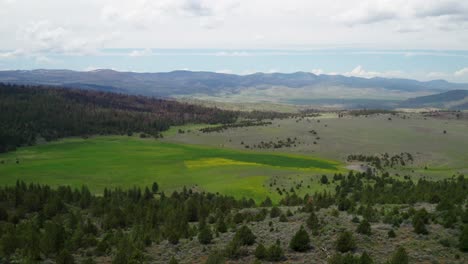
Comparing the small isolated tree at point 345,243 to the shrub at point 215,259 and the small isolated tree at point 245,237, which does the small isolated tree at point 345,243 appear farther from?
the shrub at point 215,259

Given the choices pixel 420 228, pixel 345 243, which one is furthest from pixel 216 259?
pixel 420 228

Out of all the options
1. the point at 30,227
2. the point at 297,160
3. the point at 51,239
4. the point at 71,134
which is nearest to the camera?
the point at 51,239

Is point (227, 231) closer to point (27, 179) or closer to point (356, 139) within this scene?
point (27, 179)

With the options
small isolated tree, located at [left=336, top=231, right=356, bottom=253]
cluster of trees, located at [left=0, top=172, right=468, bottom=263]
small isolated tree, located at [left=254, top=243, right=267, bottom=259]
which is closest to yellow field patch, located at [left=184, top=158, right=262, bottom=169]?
cluster of trees, located at [left=0, top=172, right=468, bottom=263]

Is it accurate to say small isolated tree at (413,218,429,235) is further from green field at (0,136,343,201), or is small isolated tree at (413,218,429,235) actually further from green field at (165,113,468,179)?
green field at (165,113,468,179)

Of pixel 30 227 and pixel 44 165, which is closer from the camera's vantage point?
pixel 30 227

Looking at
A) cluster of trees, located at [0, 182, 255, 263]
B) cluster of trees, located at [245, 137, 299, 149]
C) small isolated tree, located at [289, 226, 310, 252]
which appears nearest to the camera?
small isolated tree, located at [289, 226, 310, 252]

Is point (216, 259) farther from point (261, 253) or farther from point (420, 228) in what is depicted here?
point (420, 228)

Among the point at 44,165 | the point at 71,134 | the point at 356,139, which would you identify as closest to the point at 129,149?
the point at 44,165

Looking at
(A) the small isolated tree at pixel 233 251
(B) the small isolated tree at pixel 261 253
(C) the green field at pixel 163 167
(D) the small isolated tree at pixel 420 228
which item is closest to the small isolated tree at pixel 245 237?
(A) the small isolated tree at pixel 233 251
